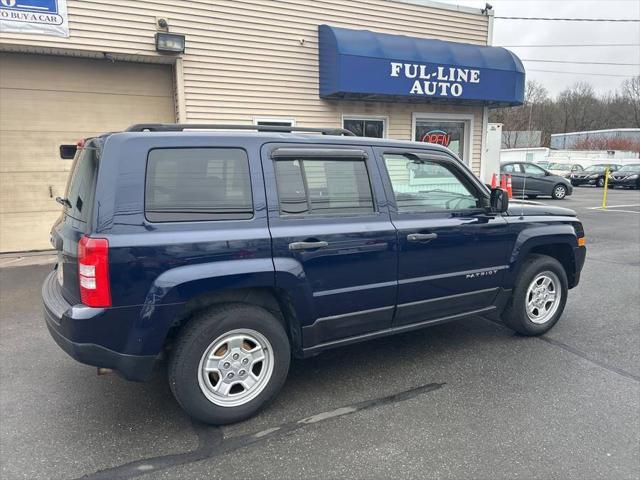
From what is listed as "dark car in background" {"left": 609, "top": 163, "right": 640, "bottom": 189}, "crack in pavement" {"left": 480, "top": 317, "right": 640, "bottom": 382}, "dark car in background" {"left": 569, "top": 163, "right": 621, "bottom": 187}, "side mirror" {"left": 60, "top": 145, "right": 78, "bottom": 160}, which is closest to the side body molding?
"side mirror" {"left": 60, "top": 145, "right": 78, "bottom": 160}

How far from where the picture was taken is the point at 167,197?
109 inches

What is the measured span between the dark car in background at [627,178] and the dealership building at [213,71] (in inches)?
763

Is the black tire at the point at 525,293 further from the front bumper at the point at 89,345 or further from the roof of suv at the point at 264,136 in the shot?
the front bumper at the point at 89,345

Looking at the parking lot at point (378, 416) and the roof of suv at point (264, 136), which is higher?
the roof of suv at point (264, 136)

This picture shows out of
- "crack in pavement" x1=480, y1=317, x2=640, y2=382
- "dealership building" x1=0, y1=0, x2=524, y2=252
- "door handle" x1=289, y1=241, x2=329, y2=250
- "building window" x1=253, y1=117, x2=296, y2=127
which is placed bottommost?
"crack in pavement" x1=480, y1=317, x2=640, y2=382

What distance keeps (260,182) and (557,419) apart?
2.49 m

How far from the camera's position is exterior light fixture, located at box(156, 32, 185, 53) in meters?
7.69

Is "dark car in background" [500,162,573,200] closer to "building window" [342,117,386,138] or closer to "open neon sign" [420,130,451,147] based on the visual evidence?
"open neon sign" [420,130,451,147]

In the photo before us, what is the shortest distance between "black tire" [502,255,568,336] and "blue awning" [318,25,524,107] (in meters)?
5.60

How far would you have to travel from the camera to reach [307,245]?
3.02m

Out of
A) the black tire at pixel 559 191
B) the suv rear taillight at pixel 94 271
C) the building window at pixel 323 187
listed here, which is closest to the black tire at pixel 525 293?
the building window at pixel 323 187

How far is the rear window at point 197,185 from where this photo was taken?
2736mm

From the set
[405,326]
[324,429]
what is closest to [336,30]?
[405,326]

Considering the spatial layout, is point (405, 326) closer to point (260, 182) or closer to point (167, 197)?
point (260, 182)
